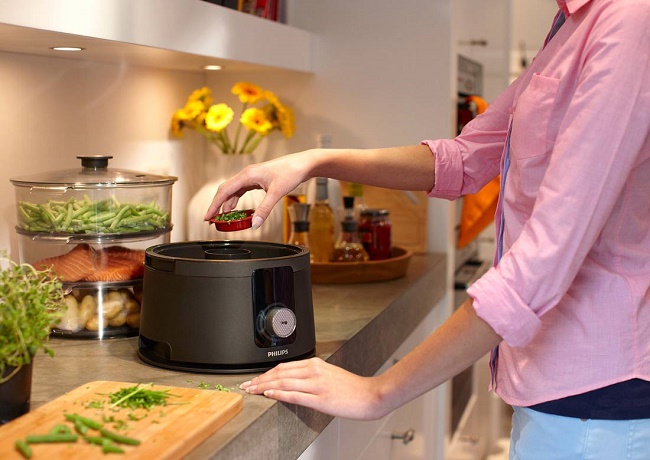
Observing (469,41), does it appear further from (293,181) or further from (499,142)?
(293,181)

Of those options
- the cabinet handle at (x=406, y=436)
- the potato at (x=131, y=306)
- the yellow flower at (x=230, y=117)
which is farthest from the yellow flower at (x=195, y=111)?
the cabinet handle at (x=406, y=436)

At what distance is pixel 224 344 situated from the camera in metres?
1.27

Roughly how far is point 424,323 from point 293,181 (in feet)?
3.40

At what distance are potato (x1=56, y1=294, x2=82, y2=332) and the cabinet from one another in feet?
1.44

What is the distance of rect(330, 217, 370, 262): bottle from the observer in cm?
211

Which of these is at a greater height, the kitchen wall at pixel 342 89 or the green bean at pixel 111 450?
the kitchen wall at pixel 342 89

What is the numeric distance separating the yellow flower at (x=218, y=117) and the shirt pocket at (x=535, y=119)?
1.11 meters

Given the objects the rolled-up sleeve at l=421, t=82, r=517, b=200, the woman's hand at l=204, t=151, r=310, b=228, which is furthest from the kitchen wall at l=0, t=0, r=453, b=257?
the rolled-up sleeve at l=421, t=82, r=517, b=200

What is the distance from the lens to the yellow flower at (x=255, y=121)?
2.22 meters

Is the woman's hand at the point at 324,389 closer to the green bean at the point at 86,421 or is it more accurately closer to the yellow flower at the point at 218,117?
the green bean at the point at 86,421

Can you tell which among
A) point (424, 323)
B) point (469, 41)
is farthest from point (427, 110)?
point (424, 323)

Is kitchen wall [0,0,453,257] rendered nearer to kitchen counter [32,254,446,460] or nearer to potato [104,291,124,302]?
kitchen counter [32,254,446,460]

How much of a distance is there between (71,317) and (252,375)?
1.26ft

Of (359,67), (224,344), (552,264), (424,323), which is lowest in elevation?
(424,323)
